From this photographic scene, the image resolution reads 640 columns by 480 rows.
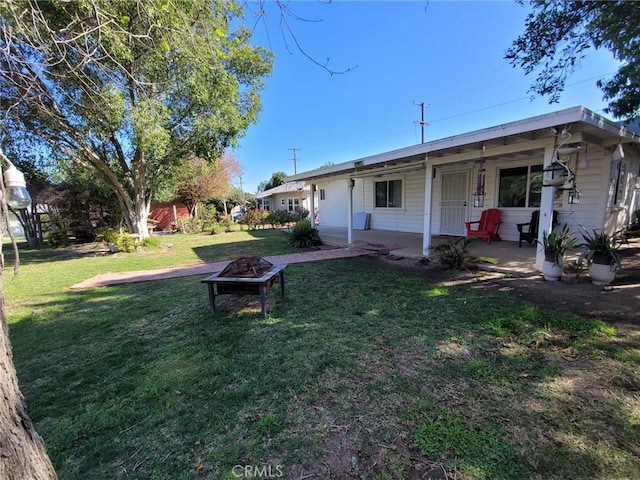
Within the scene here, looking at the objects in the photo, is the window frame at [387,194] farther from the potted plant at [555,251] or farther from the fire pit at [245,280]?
the fire pit at [245,280]

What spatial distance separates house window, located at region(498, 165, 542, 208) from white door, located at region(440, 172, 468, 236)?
109cm

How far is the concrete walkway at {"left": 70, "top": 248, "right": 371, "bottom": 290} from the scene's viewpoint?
6624mm

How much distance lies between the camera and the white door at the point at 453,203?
30.0 feet

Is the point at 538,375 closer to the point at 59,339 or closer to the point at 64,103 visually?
the point at 59,339

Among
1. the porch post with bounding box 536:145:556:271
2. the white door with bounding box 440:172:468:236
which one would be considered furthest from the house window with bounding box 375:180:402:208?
the porch post with bounding box 536:145:556:271

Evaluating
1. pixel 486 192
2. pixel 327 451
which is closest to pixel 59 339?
pixel 327 451

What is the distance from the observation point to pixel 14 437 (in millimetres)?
1174

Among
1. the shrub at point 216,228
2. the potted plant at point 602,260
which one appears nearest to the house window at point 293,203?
the shrub at point 216,228

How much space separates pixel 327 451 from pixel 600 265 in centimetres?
508

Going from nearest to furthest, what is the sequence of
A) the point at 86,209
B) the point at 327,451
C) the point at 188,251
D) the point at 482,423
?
the point at 327,451 → the point at 482,423 → the point at 188,251 → the point at 86,209

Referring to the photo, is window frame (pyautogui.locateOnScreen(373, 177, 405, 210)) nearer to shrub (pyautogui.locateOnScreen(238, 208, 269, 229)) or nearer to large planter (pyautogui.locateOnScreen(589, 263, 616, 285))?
large planter (pyautogui.locateOnScreen(589, 263, 616, 285))

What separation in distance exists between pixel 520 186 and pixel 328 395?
26.4 feet

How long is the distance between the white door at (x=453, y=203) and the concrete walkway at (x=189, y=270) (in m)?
3.30

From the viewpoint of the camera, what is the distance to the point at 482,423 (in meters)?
2.02
